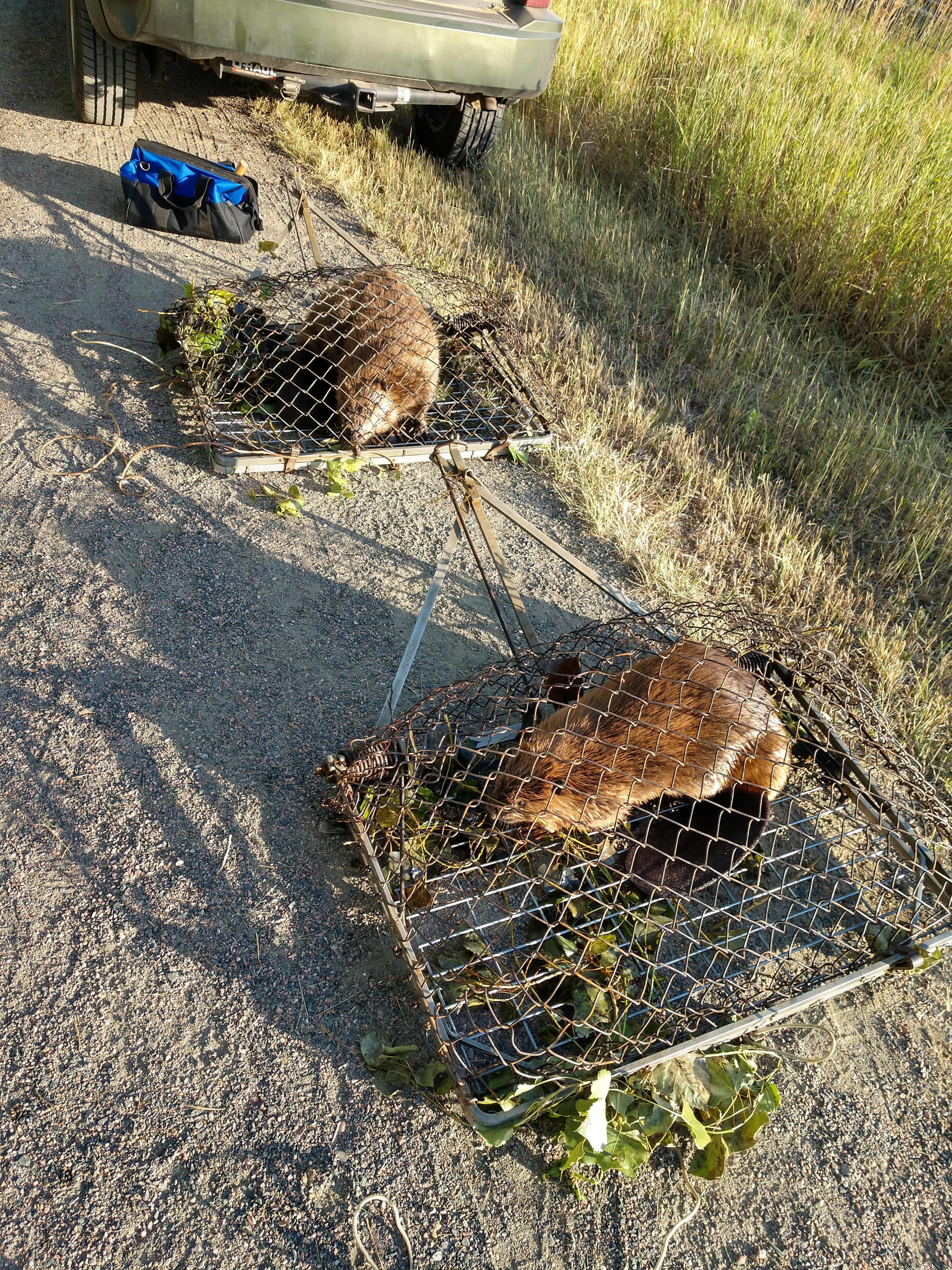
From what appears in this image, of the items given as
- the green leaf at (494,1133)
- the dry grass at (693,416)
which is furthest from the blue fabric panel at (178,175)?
the green leaf at (494,1133)

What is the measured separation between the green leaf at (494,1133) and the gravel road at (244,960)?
0.11m

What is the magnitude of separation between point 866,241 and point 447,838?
5326 millimetres

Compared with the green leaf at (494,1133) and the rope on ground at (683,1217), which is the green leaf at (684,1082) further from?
the green leaf at (494,1133)

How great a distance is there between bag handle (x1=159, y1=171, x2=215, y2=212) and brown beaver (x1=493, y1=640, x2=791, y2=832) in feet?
14.5

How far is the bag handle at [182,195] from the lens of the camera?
5.62 metres

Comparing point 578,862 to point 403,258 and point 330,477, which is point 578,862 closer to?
point 330,477

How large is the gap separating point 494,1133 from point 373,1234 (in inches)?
14.8

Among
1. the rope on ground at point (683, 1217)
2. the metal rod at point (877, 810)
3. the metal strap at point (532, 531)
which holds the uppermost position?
the metal strap at point (532, 531)

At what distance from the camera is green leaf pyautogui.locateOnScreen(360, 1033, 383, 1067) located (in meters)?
2.51

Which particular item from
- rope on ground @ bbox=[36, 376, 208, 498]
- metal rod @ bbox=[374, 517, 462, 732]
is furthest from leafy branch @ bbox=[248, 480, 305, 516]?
metal rod @ bbox=[374, 517, 462, 732]

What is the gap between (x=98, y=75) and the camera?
6121mm

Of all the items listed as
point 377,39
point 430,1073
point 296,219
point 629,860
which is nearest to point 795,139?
point 377,39

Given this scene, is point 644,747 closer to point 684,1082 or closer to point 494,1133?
point 684,1082

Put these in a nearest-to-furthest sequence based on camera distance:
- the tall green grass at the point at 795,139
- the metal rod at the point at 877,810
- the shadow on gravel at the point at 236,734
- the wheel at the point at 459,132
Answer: the shadow on gravel at the point at 236,734
the metal rod at the point at 877,810
the tall green grass at the point at 795,139
the wheel at the point at 459,132
